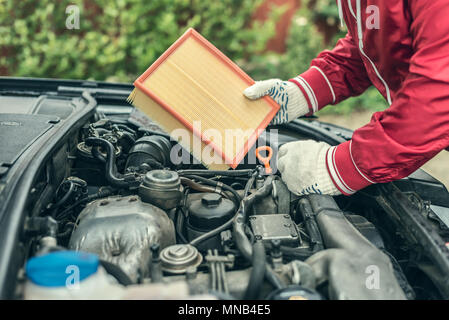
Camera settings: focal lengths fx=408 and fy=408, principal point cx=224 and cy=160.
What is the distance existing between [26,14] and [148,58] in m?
1.43

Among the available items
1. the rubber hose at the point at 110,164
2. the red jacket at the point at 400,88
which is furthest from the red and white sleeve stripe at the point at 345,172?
the rubber hose at the point at 110,164

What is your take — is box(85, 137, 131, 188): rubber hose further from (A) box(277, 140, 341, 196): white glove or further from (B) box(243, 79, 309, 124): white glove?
(B) box(243, 79, 309, 124): white glove

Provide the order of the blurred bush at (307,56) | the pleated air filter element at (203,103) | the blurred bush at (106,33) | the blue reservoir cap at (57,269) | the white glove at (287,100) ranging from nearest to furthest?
the blue reservoir cap at (57,269)
the pleated air filter element at (203,103)
the white glove at (287,100)
the blurred bush at (106,33)
the blurred bush at (307,56)

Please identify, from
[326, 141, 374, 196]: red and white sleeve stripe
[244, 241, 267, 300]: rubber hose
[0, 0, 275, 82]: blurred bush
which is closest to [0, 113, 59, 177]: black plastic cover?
[244, 241, 267, 300]: rubber hose

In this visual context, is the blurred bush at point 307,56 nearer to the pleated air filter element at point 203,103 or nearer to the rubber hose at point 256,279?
the pleated air filter element at point 203,103

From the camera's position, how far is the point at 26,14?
4.62m

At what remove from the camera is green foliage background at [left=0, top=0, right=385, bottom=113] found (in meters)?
4.57

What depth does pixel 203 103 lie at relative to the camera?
1.48 m

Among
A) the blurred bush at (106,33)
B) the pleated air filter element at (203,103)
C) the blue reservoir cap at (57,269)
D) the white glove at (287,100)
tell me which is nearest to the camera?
the blue reservoir cap at (57,269)

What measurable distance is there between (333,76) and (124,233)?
4.12 ft

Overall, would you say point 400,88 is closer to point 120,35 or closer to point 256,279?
point 256,279

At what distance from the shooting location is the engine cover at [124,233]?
118cm

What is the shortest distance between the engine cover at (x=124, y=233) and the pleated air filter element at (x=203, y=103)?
0.29 m
